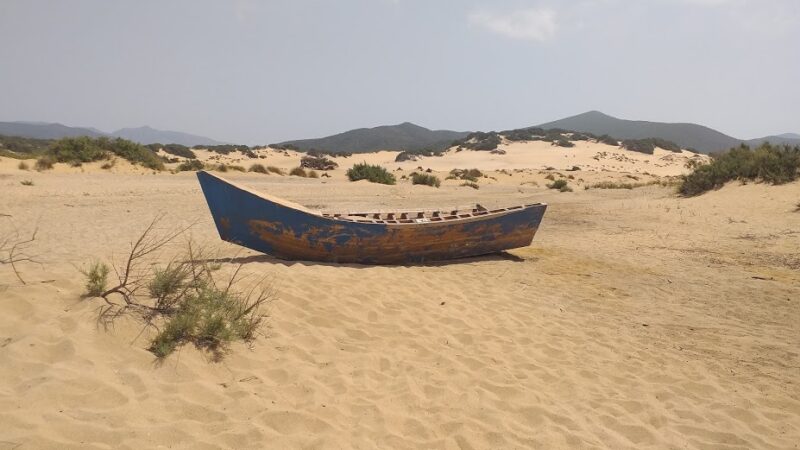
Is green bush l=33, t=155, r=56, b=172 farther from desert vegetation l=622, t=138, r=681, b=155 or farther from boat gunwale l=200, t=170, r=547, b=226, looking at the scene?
desert vegetation l=622, t=138, r=681, b=155

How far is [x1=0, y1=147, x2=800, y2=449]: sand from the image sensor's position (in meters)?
2.75

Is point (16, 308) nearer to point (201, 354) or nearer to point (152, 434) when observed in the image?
point (201, 354)

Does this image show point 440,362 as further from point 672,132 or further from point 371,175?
point 672,132

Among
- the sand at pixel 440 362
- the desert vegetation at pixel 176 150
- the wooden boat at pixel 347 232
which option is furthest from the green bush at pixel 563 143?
the wooden boat at pixel 347 232

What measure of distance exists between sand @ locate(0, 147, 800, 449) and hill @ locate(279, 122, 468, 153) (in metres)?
75.4

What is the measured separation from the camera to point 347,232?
20.4ft

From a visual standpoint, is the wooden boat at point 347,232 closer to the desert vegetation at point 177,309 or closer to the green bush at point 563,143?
the desert vegetation at point 177,309

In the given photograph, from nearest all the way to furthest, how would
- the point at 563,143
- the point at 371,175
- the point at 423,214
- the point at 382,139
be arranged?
the point at 423,214
the point at 371,175
the point at 563,143
the point at 382,139

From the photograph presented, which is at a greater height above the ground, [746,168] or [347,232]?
[746,168]

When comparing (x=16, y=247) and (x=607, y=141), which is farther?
(x=607, y=141)

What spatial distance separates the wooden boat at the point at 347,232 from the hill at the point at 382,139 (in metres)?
74.3

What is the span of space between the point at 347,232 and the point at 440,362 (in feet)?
8.92

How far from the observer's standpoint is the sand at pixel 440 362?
9.01ft

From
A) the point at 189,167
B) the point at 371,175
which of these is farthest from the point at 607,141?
the point at 189,167
